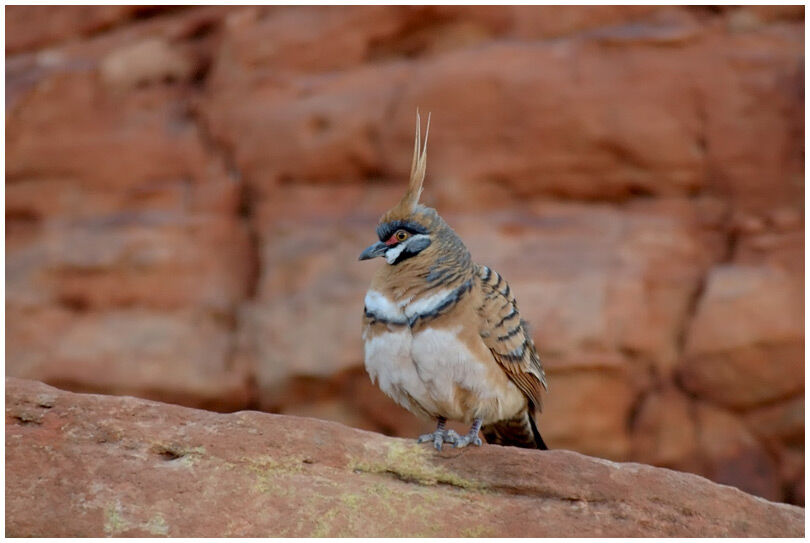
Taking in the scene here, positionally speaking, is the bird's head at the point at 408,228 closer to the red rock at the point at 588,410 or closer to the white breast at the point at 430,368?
the white breast at the point at 430,368

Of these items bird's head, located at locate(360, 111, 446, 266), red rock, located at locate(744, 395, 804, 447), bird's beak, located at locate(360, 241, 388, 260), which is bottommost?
red rock, located at locate(744, 395, 804, 447)

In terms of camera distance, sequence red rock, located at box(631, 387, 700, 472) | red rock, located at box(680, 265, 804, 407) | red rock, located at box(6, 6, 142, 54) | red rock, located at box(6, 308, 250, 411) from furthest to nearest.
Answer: red rock, located at box(6, 6, 142, 54)
red rock, located at box(6, 308, 250, 411)
red rock, located at box(631, 387, 700, 472)
red rock, located at box(680, 265, 804, 407)

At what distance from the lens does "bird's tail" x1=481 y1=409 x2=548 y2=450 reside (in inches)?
246

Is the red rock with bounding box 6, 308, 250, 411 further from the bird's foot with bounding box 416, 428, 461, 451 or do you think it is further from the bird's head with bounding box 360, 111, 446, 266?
the bird's foot with bounding box 416, 428, 461, 451

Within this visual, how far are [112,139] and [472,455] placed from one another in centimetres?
856

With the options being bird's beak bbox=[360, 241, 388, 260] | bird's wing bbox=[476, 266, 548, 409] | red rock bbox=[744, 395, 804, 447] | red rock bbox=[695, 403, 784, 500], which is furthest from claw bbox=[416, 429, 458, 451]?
red rock bbox=[744, 395, 804, 447]

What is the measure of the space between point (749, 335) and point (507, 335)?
6.14 m

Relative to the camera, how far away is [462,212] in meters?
11.5

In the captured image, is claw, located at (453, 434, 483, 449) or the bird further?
the bird

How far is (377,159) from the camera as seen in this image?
38.9 ft

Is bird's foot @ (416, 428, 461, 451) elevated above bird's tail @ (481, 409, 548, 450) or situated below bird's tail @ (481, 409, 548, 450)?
above

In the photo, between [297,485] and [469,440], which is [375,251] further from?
[297,485]

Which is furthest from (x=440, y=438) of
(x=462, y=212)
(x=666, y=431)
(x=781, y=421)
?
(x=781, y=421)

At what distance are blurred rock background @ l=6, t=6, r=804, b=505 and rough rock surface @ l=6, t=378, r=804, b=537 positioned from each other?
580 cm
